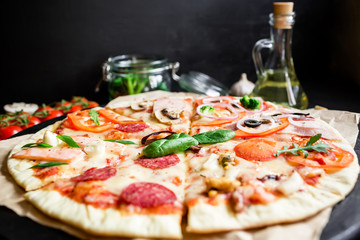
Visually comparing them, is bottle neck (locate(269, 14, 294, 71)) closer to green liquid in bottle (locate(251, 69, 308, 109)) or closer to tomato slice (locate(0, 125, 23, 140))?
green liquid in bottle (locate(251, 69, 308, 109))

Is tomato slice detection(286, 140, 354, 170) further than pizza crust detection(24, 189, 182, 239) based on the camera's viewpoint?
Yes

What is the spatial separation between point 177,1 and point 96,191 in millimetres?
3542

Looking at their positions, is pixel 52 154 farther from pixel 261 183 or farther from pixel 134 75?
pixel 134 75

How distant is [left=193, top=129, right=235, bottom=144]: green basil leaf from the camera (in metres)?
2.64

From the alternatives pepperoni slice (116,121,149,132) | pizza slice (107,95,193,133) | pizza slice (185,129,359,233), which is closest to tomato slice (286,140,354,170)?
pizza slice (185,129,359,233)

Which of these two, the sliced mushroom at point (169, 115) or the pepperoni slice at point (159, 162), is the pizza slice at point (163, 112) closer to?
the sliced mushroom at point (169, 115)

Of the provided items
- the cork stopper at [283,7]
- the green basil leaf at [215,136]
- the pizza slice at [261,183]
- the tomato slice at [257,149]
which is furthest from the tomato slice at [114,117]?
Answer: the cork stopper at [283,7]

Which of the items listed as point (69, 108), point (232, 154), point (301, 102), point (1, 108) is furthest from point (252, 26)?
point (1, 108)

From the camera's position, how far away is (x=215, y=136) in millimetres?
2666

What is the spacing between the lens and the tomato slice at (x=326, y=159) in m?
2.23

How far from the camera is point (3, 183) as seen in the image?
229 cm

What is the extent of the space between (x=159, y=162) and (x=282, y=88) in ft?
6.25

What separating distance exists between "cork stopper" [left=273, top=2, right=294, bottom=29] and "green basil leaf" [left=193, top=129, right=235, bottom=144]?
143 cm

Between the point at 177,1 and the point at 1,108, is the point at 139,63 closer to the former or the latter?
the point at 177,1
